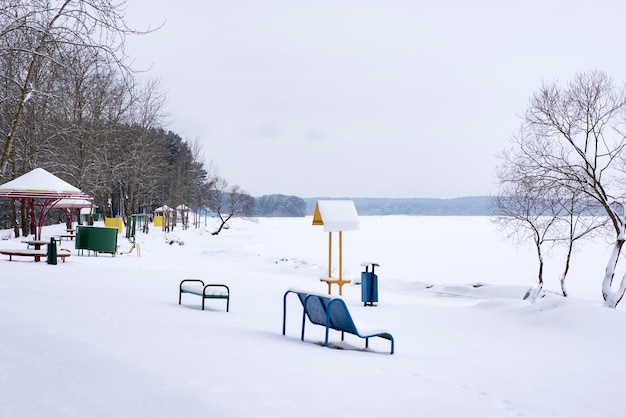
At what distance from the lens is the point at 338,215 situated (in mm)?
17750

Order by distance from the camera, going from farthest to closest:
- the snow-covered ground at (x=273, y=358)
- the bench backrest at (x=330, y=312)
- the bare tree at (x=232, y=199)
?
the bare tree at (x=232, y=199)
the bench backrest at (x=330, y=312)
the snow-covered ground at (x=273, y=358)

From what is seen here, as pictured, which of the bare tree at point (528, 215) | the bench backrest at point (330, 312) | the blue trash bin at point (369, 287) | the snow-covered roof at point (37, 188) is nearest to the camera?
the bench backrest at point (330, 312)

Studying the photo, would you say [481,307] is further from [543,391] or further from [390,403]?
[390,403]

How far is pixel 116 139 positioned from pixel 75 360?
39.2 m

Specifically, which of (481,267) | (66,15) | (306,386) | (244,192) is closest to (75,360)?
(306,386)

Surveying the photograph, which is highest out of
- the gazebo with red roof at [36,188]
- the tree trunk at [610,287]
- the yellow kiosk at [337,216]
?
the gazebo with red roof at [36,188]

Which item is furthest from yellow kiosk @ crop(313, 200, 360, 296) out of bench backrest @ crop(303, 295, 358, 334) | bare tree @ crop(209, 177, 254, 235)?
bare tree @ crop(209, 177, 254, 235)

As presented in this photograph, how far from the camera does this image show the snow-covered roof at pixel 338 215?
1755 centimetres

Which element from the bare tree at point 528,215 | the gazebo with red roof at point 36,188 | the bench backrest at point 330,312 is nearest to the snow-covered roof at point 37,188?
the gazebo with red roof at point 36,188

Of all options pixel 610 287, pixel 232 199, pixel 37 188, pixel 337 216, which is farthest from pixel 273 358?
pixel 232 199

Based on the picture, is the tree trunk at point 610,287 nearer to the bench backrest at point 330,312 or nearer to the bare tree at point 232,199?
the bench backrest at point 330,312

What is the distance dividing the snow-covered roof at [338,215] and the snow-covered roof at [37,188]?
29.1 feet

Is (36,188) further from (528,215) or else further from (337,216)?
(528,215)

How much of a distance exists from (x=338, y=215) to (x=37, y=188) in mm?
10198
